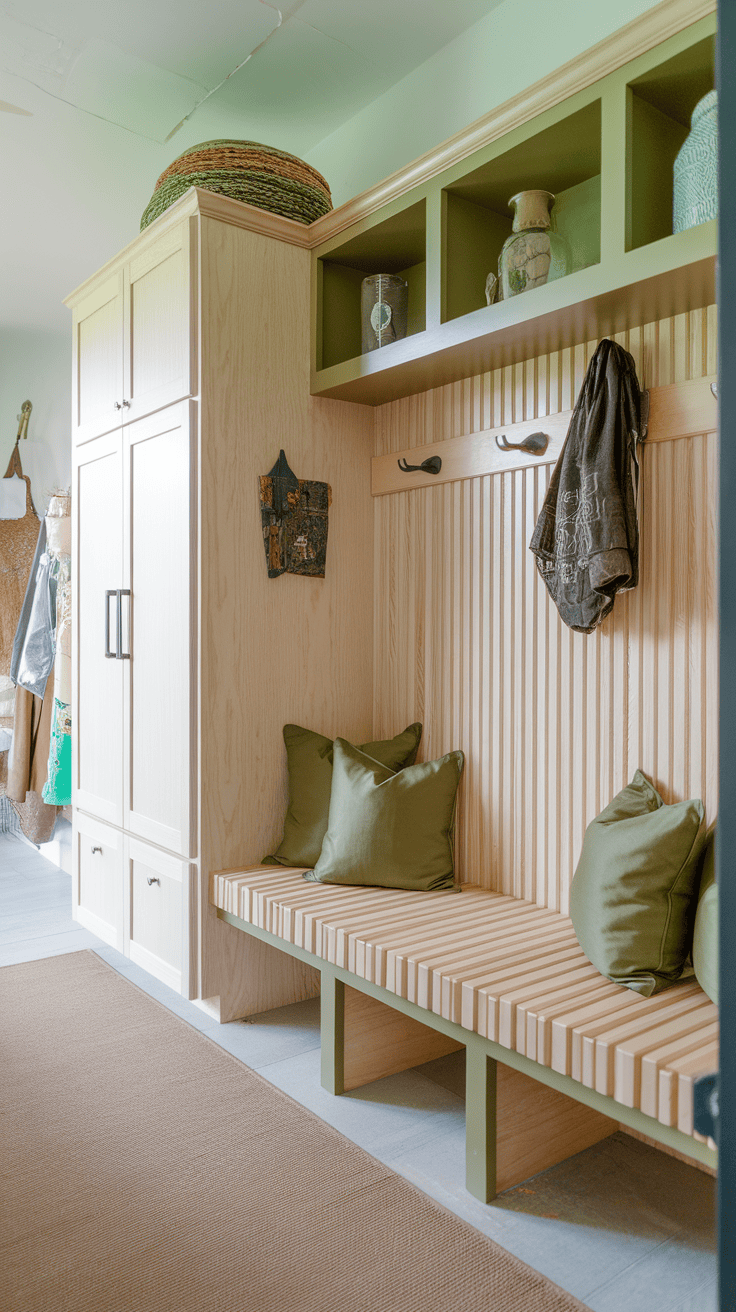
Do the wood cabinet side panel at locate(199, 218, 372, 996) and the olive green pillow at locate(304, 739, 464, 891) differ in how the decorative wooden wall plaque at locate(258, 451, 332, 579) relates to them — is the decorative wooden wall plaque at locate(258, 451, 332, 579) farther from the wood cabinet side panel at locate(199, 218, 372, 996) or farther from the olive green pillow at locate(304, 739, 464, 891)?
the olive green pillow at locate(304, 739, 464, 891)

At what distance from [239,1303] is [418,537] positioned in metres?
1.98

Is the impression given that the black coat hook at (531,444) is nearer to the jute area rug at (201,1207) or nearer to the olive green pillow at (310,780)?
the olive green pillow at (310,780)

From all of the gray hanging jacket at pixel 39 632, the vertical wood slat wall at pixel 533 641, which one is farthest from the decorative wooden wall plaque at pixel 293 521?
the gray hanging jacket at pixel 39 632

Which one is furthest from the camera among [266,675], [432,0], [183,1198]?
[266,675]

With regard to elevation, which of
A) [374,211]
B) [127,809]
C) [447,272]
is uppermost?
[374,211]

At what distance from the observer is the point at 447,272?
7.48 ft

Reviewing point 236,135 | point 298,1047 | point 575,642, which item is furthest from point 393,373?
point 298,1047

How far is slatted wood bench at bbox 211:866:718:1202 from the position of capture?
148 centimetres

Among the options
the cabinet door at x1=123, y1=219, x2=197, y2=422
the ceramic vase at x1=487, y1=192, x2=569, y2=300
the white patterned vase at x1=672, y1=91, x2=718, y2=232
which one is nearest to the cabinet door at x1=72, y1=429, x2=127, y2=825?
the cabinet door at x1=123, y1=219, x2=197, y2=422

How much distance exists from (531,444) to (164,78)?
1.72m

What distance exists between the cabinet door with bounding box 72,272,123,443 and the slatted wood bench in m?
1.66

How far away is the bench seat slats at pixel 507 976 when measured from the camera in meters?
1.46

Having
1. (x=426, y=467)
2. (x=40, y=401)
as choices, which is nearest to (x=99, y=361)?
(x=426, y=467)

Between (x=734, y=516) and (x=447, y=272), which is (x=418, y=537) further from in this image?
(x=734, y=516)
